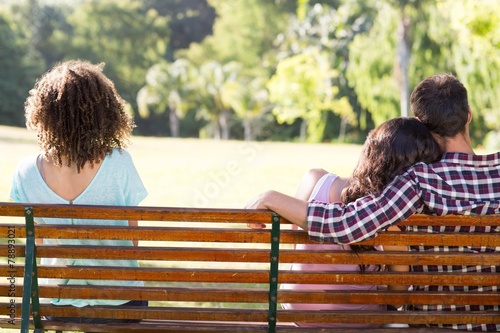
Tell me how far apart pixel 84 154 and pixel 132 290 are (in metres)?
0.52

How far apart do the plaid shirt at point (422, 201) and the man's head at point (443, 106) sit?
113mm

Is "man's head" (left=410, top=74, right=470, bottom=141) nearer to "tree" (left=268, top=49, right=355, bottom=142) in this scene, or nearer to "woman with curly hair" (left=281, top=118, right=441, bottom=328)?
"woman with curly hair" (left=281, top=118, right=441, bottom=328)

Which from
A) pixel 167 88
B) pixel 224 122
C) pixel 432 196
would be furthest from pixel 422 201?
pixel 224 122

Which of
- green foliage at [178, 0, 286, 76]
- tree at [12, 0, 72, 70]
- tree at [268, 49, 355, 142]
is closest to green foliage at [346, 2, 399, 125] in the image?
tree at [268, 49, 355, 142]

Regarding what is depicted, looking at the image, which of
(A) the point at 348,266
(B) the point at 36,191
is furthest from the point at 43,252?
(A) the point at 348,266

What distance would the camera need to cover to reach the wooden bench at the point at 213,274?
2.61 meters

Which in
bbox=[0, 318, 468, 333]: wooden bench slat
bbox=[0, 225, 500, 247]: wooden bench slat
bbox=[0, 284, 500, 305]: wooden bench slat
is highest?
bbox=[0, 225, 500, 247]: wooden bench slat

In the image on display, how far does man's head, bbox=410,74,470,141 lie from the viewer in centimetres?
276

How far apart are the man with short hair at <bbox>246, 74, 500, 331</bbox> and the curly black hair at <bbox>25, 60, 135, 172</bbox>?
2.01 feet

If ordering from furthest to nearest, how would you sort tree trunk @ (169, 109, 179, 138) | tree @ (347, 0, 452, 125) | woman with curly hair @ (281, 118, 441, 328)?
1. tree trunk @ (169, 109, 179, 138)
2. tree @ (347, 0, 452, 125)
3. woman with curly hair @ (281, 118, 441, 328)

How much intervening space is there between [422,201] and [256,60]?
52818mm

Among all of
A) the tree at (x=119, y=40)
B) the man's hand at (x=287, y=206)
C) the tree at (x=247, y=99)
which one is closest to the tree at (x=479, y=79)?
the tree at (x=247, y=99)

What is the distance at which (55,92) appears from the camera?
9.41ft

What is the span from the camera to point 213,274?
8.86ft
